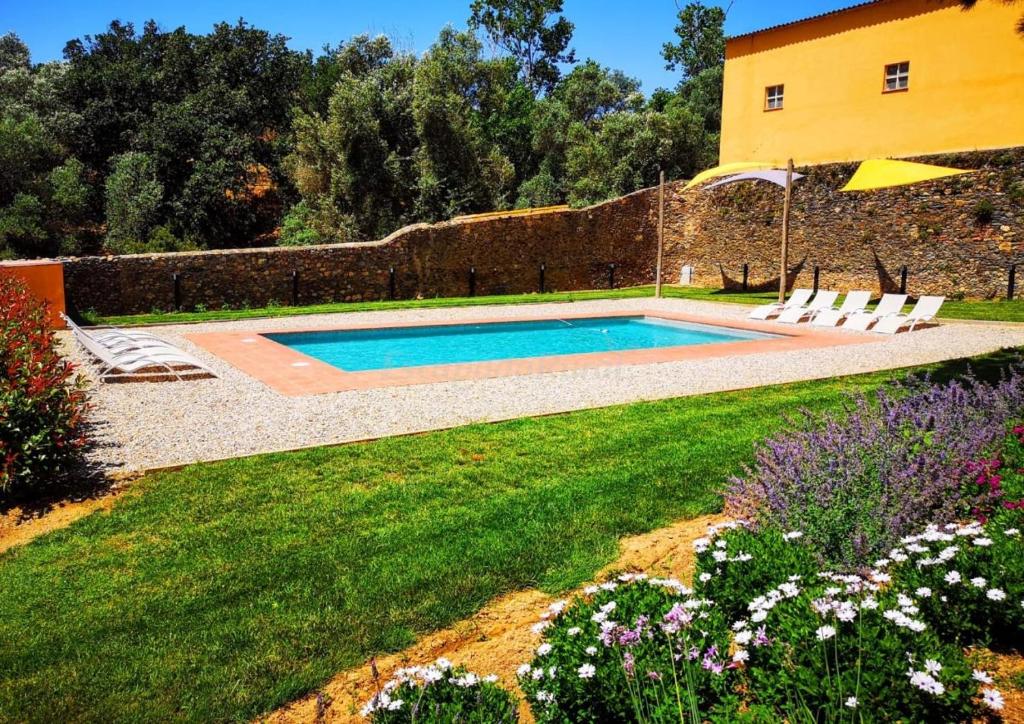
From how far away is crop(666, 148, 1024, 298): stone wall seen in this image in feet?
52.3

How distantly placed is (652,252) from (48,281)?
1615 centimetres

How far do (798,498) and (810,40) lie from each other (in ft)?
71.6

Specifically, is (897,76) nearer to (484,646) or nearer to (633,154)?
(633,154)

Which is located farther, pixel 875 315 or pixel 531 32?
pixel 531 32

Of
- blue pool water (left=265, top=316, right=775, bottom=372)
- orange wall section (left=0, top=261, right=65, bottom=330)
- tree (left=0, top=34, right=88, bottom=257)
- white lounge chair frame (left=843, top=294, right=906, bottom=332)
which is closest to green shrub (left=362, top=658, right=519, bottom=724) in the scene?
blue pool water (left=265, top=316, right=775, bottom=372)

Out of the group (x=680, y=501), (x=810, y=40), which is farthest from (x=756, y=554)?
(x=810, y=40)

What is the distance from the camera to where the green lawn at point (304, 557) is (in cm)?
289

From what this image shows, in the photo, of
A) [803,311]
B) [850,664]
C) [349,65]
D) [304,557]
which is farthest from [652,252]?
[349,65]

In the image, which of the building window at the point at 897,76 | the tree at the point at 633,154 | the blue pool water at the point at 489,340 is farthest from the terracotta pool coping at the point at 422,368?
the tree at the point at 633,154

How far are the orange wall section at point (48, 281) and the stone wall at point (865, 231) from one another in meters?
16.3

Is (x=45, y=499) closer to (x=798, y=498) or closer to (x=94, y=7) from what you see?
(x=798, y=498)

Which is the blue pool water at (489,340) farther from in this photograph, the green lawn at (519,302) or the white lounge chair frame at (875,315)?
the green lawn at (519,302)

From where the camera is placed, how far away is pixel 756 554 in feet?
9.09

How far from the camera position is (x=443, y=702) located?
210 cm
